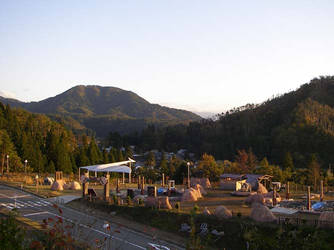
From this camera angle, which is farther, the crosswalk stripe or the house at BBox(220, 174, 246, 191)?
the house at BBox(220, 174, 246, 191)

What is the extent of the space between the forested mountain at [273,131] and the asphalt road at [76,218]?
3774 centimetres

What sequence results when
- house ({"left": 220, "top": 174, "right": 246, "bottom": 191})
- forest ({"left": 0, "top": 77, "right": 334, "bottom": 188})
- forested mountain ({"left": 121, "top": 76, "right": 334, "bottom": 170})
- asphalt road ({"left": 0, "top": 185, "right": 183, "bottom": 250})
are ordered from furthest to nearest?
forested mountain ({"left": 121, "top": 76, "right": 334, "bottom": 170}) → forest ({"left": 0, "top": 77, "right": 334, "bottom": 188}) → house ({"left": 220, "top": 174, "right": 246, "bottom": 191}) → asphalt road ({"left": 0, "top": 185, "right": 183, "bottom": 250})

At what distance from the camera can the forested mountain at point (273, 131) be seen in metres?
54.3

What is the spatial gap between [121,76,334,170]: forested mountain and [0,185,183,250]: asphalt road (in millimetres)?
37743

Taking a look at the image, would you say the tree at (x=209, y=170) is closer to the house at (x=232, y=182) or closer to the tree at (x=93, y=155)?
the house at (x=232, y=182)

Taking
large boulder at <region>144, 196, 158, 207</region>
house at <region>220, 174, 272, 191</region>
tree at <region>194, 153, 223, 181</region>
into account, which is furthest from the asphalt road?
tree at <region>194, 153, 223, 181</region>

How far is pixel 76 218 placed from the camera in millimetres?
17391

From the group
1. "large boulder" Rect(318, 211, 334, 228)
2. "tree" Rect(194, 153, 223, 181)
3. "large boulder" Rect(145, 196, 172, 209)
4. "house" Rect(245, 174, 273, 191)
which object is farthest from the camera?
"tree" Rect(194, 153, 223, 181)

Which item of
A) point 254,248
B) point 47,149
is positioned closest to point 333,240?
point 254,248

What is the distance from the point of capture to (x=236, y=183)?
29078mm

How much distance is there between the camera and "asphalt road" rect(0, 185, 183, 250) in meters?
14.3

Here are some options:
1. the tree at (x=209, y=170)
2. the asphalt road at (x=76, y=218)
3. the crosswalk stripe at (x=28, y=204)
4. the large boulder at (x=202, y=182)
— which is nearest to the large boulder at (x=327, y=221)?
the asphalt road at (x=76, y=218)

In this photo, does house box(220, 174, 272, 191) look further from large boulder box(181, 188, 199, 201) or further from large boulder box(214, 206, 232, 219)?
large boulder box(214, 206, 232, 219)

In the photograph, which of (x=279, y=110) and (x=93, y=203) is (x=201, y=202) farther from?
(x=279, y=110)
